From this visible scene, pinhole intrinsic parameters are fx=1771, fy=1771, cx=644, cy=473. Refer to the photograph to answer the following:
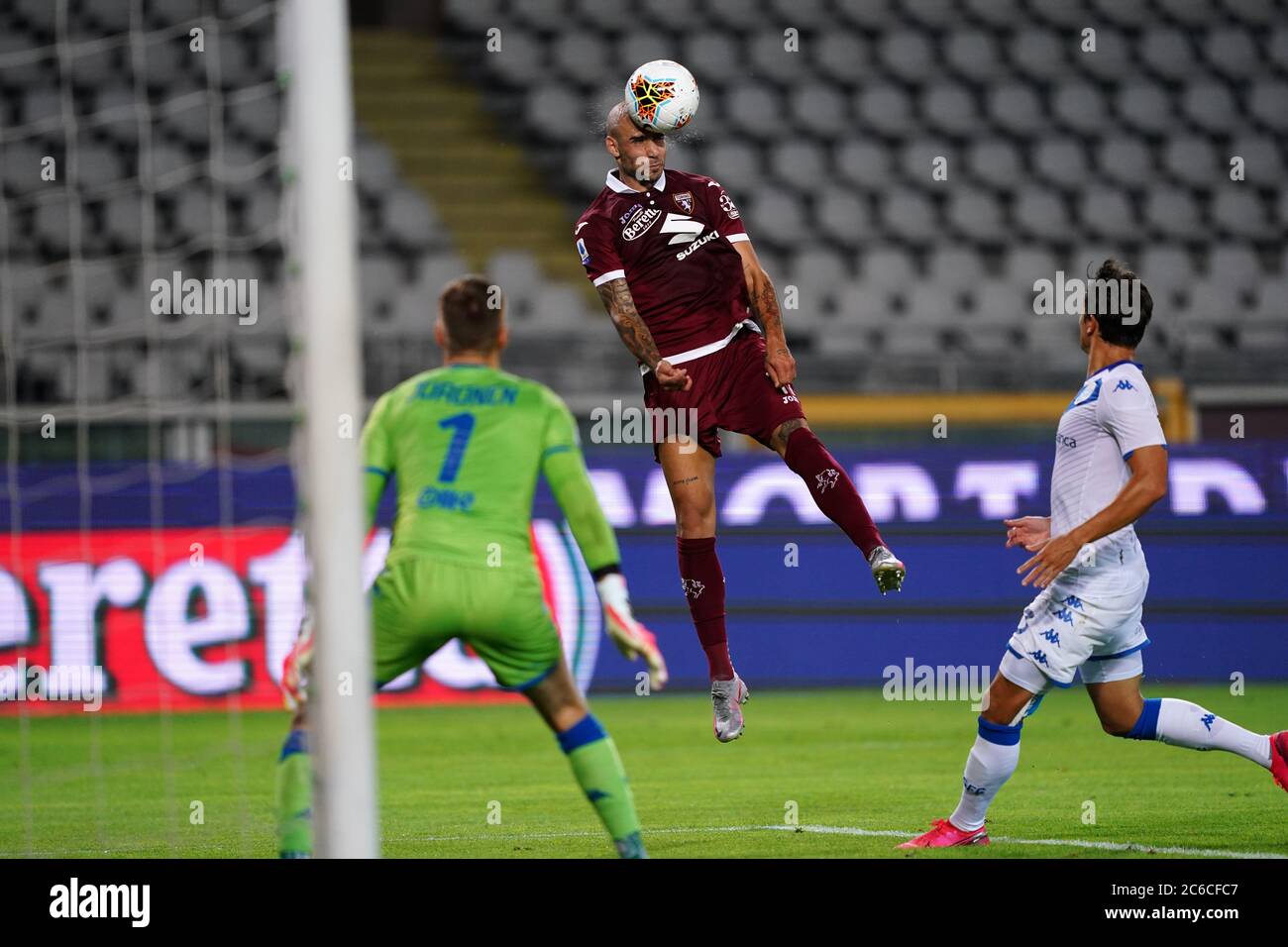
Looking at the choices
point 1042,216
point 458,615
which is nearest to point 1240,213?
point 1042,216

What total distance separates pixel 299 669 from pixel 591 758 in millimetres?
948

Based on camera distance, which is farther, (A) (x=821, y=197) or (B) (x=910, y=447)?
(A) (x=821, y=197)

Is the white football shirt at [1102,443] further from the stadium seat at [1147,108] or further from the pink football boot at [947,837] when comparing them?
the stadium seat at [1147,108]

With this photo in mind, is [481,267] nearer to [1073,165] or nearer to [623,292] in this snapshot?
[1073,165]

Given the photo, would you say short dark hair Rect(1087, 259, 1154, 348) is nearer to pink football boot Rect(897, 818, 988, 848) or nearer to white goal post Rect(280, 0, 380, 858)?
pink football boot Rect(897, 818, 988, 848)

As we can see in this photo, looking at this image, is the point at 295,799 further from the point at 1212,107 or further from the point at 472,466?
the point at 1212,107

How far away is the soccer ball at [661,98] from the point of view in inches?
260

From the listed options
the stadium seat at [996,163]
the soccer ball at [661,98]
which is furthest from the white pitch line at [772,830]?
the stadium seat at [996,163]

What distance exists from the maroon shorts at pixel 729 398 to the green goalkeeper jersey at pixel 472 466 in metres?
1.56

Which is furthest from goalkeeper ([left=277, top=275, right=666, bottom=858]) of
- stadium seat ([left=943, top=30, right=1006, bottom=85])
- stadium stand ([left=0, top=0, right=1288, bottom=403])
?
stadium seat ([left=943, top=30, right=1006, bottom=85])
